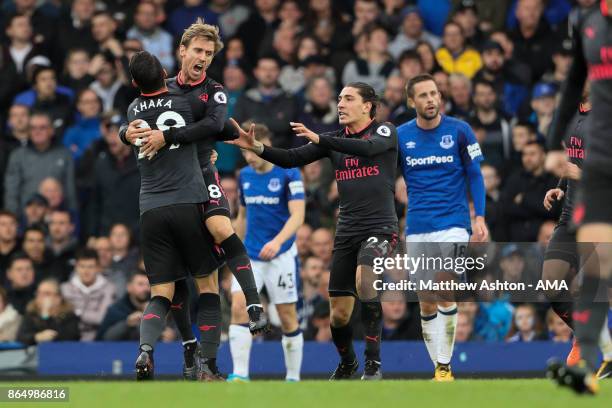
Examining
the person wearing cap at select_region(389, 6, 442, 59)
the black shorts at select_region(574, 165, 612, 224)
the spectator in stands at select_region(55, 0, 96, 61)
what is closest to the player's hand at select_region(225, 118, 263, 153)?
the black shorts at select_region(574, 165, 612, 224)

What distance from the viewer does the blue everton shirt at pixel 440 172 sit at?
12.5 metres

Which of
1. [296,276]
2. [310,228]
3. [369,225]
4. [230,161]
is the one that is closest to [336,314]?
[369,225]

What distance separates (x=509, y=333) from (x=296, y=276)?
315 cm

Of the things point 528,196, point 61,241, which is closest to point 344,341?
point 528,196

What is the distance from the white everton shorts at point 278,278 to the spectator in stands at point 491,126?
164 inches

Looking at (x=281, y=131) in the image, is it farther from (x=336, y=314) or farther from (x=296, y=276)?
(x=336, y=314)

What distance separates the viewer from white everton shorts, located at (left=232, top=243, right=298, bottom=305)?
14297 mm

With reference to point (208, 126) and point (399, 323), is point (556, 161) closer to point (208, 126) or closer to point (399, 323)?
point (208, 126)

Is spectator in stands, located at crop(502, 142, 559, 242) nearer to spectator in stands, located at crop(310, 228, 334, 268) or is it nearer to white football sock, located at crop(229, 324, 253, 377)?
spectator in stands, located at crop(310, 228, 334, 268)

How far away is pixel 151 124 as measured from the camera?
35.8 ft

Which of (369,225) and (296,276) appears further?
(296,276)

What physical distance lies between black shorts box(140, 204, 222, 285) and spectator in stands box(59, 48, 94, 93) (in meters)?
8.65

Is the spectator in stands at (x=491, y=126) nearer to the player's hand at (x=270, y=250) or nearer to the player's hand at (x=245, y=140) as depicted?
the player's hand at (x=270, y=250)

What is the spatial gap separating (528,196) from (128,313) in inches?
207
